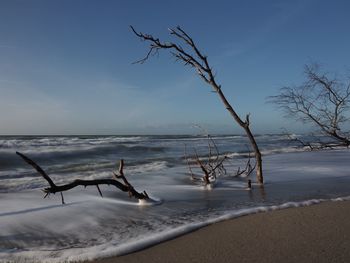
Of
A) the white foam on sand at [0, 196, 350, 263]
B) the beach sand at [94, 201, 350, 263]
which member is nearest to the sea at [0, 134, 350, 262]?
the white foam on sand at [0, 196, 350, 263]

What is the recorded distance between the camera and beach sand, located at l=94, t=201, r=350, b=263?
116 inches

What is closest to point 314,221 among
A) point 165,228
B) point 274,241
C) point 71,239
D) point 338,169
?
point 274,241

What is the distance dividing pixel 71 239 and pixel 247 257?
1.84 meters

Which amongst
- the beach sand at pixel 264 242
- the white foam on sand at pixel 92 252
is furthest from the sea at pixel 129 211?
the beach sand at pixel 264 242

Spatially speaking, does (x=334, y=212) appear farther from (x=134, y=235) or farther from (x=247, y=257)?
(x=134, y=235)

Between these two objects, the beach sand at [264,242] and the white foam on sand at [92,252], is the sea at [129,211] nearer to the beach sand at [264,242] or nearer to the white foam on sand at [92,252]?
the white foam on sand at [92,252]

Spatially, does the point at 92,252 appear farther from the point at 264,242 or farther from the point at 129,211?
the point at 129,211

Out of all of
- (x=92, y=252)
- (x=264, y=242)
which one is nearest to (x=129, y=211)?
(x=92, y=252)

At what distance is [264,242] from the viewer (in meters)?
3.28

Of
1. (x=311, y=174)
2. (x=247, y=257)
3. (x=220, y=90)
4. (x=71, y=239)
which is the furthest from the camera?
(x=311, y=174)

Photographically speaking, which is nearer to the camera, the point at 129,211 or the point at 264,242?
the point at 264,242

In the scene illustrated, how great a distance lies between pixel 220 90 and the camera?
7047mm

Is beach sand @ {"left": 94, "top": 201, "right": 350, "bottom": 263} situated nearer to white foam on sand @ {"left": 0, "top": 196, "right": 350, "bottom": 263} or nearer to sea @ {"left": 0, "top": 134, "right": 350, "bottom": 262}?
white foam on sand @ {"left": 0, "top": 196, "right": 350, "bottom": 263}

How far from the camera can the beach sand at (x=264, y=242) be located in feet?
9.64
